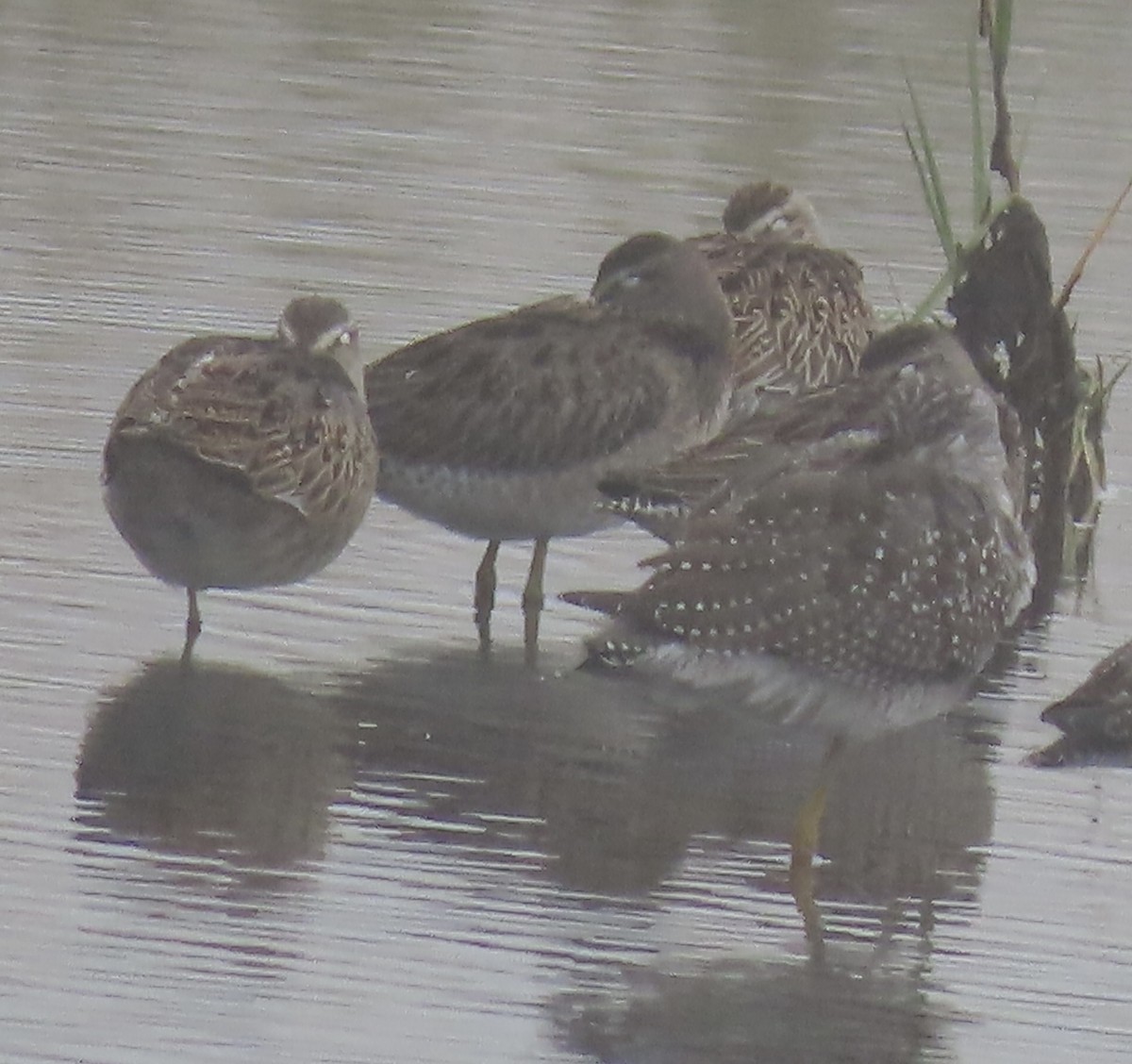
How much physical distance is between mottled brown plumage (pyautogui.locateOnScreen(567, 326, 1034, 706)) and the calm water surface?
1.62ft

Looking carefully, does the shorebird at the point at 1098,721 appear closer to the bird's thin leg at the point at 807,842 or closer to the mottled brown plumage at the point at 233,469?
the bird's thin leg at the point at 807,842

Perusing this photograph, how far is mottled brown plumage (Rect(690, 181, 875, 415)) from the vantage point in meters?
10.5

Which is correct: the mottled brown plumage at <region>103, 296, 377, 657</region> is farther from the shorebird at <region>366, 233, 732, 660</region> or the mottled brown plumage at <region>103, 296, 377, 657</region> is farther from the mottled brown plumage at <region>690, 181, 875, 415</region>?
the mottled brown plumage at <region>690, 181, 875, 415</region>

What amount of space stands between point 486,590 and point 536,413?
1.66 feet

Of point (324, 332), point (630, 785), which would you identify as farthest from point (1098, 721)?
point (324, 332)

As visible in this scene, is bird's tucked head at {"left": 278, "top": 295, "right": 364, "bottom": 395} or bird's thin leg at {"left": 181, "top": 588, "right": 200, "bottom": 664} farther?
bird's tucked head at {"left": 278, "top": 295, "right": 364, "bottom": 395}

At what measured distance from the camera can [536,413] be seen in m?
9.16

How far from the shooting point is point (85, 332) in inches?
432

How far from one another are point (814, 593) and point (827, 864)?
0.61 m

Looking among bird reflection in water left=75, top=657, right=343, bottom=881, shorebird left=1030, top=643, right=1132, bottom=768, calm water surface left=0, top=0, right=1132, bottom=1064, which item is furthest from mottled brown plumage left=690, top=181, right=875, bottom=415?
shorebird left=1030, top=643, right=1132, bottom=768

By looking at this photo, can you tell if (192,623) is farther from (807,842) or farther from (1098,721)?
(1098,721)

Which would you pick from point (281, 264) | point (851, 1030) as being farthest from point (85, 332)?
point (851, 1030)

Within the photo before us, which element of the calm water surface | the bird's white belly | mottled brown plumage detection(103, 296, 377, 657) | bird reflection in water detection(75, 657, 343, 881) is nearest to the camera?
the calm water surface

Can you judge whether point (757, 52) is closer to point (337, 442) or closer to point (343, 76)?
point (343, 76)
